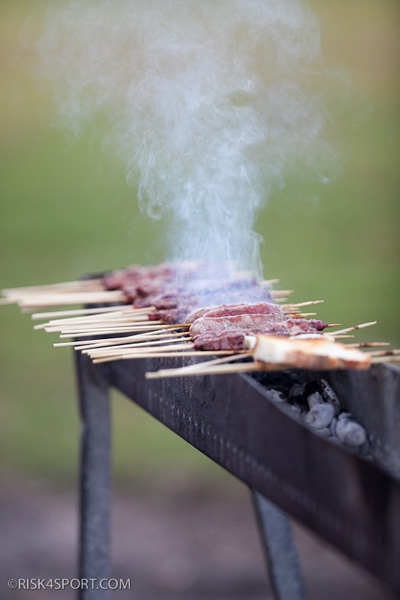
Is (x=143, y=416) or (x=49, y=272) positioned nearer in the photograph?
(x=143, y=416)

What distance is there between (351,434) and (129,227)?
10475mm

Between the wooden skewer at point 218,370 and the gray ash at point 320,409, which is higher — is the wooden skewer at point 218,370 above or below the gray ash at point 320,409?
above

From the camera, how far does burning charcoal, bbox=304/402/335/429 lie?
2.20 m

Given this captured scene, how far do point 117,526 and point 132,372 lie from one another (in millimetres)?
2617

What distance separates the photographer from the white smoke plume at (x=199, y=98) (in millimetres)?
4340

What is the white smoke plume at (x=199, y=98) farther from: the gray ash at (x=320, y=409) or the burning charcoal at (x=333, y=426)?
the burning charcoal at (x=333, y=426)

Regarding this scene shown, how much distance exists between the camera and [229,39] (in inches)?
476

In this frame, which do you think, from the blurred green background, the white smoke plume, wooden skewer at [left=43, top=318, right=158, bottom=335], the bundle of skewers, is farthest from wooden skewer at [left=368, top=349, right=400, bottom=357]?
the blurred green background

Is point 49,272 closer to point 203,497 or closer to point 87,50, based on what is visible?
point 203,497

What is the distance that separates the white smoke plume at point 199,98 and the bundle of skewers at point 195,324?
45 centimetres

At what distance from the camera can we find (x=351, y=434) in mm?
2137

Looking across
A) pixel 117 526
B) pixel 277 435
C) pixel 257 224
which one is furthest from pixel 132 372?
pixel 257 224

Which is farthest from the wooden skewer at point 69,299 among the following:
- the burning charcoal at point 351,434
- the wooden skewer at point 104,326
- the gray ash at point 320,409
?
the burning charcoal at point 351,434

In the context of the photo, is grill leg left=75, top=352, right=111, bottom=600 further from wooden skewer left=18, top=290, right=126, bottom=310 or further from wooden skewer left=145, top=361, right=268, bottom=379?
wooden skewer left=145, top=361, right=268, bottom=379
